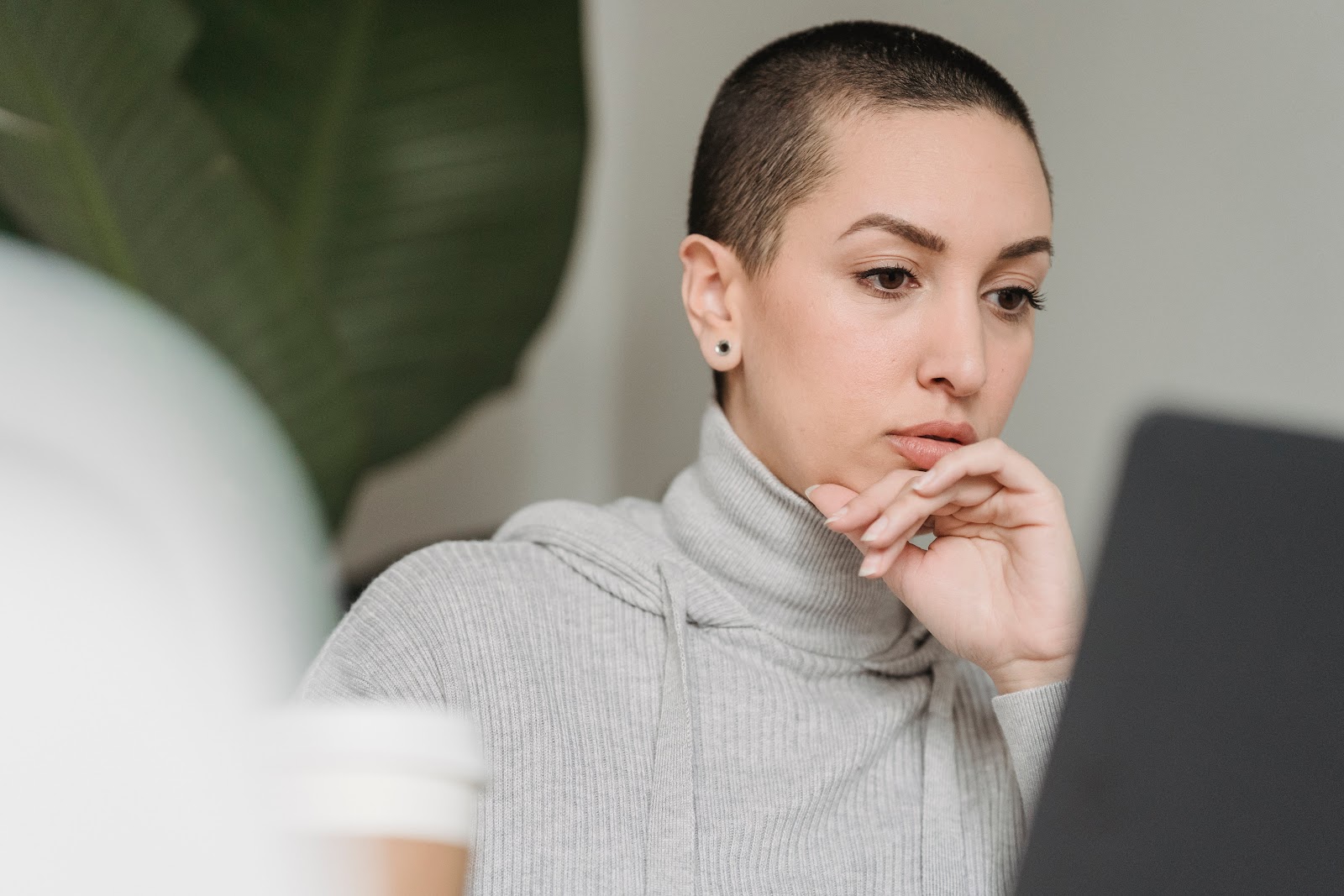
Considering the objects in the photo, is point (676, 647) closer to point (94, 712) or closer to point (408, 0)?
point (94, 712)

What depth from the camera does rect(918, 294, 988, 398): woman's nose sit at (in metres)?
0.89

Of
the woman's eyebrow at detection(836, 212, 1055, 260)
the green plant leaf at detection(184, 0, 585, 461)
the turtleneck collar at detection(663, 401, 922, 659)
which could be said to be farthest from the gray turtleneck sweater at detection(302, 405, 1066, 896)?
the green plant leaf at detection(184, 0, 585, 461)

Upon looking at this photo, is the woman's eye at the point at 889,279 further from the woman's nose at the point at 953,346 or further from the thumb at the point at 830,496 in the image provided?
the thumb at the point at 830,496

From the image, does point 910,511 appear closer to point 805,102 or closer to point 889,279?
point 889,279

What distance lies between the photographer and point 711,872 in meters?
0.88

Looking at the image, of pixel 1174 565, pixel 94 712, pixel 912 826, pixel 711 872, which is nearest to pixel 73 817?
pixel 94 712

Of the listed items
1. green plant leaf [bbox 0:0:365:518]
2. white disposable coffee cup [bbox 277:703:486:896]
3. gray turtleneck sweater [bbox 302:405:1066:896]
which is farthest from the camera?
green plant leaf [bbox 0:0:365:518]

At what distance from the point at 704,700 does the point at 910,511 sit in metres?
0.23

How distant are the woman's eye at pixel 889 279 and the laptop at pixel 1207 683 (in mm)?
491

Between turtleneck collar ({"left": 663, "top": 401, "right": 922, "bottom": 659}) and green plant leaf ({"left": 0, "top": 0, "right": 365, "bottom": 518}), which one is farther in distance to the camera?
green plant leaf ({"left": 0, "top": 0, "right": 365, "bottom": 518})

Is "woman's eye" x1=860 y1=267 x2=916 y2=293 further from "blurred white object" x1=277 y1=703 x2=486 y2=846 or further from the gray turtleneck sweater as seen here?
"blurred white object" x1=277 y1=703 x2=486 y2=846

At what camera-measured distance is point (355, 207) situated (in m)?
1.64

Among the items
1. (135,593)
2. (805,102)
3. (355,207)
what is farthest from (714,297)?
(355,207)

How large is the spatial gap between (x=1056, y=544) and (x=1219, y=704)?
1.58ft
